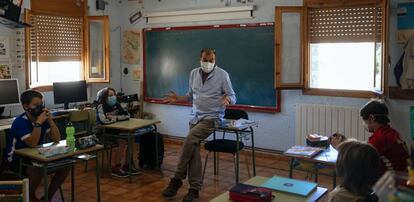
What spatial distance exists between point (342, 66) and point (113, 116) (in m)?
2.87

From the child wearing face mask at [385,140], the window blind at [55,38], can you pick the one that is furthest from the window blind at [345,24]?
the window blind at [55,38]

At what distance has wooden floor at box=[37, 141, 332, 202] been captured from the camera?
4.29 metres

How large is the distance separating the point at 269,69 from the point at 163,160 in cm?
187

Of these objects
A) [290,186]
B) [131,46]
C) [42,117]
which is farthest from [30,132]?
[131,46]

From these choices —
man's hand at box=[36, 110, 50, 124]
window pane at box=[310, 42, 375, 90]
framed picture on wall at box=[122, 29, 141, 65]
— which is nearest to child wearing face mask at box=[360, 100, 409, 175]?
window pane at box=[310, 42, 375, 90]

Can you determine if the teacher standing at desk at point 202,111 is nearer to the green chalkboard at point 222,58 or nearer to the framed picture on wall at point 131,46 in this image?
the green chalkboard at point 222,58

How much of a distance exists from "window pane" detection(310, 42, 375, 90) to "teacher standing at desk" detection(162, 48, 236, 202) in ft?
4.97

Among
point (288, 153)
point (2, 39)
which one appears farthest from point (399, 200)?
point (2, 39)

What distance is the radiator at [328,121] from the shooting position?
4.99 meters

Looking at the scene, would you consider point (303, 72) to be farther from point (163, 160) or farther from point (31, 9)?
point (31, 9)

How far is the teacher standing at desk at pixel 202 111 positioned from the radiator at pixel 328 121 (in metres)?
1.32

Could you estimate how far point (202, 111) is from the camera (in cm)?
443

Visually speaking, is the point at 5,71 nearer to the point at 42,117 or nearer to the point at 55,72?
the point at 55,72

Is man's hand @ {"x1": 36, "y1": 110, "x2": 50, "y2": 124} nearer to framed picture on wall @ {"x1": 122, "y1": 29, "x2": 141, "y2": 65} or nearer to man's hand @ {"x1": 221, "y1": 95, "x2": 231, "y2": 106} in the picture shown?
man's hand @ {"x1": 221, "y1": 95, "x2": 231, "y2": 106}
